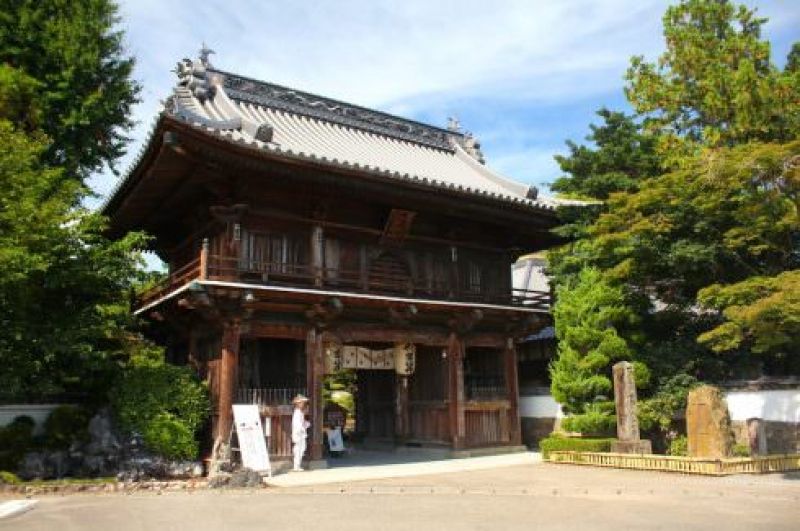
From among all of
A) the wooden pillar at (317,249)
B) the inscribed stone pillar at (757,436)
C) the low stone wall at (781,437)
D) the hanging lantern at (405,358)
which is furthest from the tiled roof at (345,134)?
the low stone wall at (781,437)

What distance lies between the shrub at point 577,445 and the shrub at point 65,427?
1196 centimetres

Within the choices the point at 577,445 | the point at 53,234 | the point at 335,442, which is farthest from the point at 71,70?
the point at 577,445

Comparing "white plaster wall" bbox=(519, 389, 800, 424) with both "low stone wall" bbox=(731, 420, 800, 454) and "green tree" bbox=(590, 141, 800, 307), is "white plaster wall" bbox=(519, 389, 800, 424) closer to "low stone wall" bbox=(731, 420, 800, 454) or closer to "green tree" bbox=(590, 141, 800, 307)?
"low stone wall" bbox=(731, 420, 800, 454)

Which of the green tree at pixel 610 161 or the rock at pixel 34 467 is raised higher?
the green tree at pixel 610 161

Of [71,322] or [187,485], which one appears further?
[71,322]

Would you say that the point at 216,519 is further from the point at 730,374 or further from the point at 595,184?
the point at 595,184

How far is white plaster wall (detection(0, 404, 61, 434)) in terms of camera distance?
15.6m

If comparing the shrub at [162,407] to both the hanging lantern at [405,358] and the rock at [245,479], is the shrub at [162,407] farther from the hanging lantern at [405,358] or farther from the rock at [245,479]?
the hanging lantern at [405,358]

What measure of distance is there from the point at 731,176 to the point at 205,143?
12267 mm

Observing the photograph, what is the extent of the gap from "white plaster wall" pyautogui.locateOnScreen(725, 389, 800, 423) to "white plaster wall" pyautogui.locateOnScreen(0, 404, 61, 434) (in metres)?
18.1

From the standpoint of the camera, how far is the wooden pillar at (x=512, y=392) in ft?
68.6

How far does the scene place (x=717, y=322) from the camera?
1992 cm

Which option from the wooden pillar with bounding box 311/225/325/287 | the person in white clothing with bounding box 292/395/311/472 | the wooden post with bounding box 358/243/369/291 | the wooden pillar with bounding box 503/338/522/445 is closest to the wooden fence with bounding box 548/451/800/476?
the wooden pillar with bounding box 503/338/522/445

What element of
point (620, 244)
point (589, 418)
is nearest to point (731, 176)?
point (620, 244)
